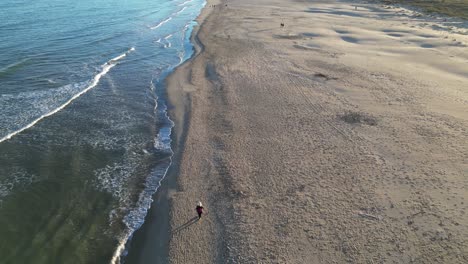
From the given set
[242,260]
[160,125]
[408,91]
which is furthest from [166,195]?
[408,91]

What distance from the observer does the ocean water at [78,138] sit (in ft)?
39.1

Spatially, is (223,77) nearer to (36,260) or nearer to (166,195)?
(166,195)

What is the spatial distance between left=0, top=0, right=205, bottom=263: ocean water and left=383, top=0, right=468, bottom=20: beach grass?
1336 inches

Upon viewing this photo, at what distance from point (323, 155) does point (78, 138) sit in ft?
39.1

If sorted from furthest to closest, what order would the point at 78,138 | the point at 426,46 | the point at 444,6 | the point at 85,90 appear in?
the point at 444,6 < the point at 426,46 < the point at 85,90 < the point at 78,138

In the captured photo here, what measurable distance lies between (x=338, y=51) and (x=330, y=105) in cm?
1181

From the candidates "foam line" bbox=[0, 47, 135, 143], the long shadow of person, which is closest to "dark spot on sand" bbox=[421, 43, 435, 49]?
"foam line" bbox=[0, 47, 135, 143]

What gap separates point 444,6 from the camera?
158ft

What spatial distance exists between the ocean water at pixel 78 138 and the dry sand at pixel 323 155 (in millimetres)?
1767

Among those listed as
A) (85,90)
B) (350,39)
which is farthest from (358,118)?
(350,39)

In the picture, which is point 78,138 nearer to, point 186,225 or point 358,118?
point 186,225

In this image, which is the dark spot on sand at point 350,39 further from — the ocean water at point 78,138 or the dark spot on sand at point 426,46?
the ocean water at point 78,138

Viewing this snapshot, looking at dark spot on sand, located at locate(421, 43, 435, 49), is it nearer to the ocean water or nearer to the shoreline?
the ocean water

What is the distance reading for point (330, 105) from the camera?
19.5 m
